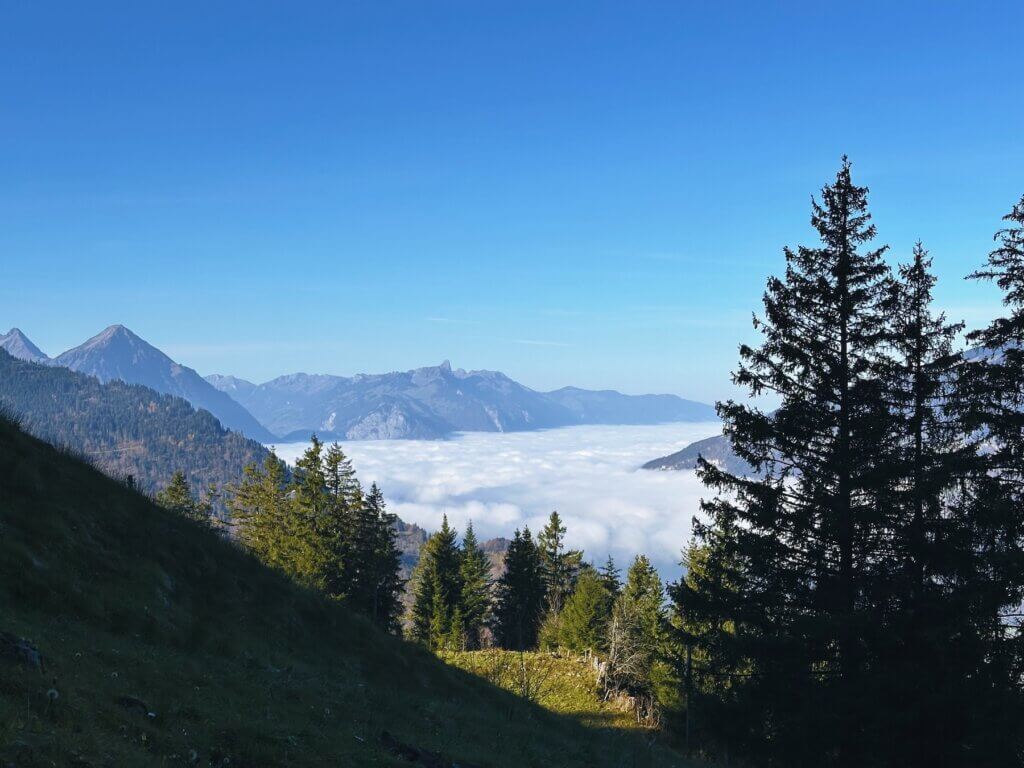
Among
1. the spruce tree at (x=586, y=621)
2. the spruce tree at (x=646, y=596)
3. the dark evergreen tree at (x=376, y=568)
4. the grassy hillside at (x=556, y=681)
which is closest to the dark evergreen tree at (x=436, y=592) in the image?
the dark evergreen tree at (x=376, y=568)

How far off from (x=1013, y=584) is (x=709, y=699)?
701 centimetres

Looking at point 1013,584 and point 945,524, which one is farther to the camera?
point 945,524

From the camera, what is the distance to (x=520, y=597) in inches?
2662

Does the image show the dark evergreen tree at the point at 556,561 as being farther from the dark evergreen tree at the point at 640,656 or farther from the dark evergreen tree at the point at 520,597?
the dark evergreen tree at the point at 640,656

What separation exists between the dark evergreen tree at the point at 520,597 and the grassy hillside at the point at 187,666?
44.2 metres

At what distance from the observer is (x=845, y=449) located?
15.3 m

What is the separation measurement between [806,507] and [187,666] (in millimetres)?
13375

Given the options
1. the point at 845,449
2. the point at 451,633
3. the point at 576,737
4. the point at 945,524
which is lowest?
the point at 451,633

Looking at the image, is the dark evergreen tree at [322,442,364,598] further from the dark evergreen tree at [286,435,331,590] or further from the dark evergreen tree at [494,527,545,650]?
the dark evergreen tree at [494,527,545,650]

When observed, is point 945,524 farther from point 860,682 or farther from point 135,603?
point 135,603

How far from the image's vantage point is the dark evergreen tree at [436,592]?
200ft

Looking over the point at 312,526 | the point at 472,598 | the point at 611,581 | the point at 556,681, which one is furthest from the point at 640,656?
the point at 611,581

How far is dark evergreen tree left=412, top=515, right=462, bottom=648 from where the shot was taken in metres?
60.9

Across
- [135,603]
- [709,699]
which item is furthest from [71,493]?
[709,699]
